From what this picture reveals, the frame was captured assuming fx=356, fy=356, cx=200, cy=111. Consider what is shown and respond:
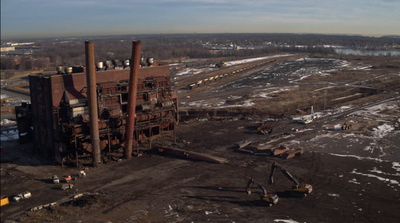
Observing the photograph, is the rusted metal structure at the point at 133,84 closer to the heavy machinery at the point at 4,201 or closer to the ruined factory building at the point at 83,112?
the ruined factory building at the point at 83,112

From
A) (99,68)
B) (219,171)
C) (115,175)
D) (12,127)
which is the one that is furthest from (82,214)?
(12,127)

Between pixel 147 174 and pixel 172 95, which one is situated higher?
pixel 172 95

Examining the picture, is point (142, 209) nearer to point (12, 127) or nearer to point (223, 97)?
point (12, 127)

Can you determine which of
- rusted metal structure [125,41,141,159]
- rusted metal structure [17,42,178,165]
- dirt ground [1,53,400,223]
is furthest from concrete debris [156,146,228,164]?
rusted metal structure [125,41,141,159]

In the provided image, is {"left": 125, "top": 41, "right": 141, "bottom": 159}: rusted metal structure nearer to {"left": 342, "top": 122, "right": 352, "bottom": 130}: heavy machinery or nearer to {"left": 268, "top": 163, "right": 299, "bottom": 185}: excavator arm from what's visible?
{"left": 268, "top": 163, "right": 299, "bottom": 185}: excavator arm

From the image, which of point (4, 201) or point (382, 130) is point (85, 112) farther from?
point (382, 130)

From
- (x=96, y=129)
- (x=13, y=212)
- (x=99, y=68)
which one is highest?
(x=99, y=68)
